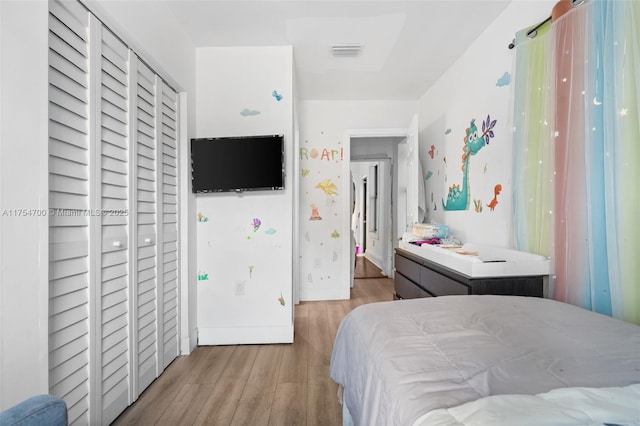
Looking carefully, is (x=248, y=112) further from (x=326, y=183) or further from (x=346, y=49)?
(x=326, y=183)

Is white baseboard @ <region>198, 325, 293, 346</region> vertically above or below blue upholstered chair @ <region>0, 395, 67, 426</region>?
below

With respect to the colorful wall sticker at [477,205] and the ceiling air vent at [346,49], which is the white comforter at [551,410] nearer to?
the colorful wall sticker at [477,205]

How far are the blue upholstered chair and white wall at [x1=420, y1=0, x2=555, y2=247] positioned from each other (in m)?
2.25

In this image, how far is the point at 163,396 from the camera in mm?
1663

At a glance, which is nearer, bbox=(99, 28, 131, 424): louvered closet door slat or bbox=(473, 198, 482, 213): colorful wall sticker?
bbox=(99, 28, 131, 424): louvered closet door slat

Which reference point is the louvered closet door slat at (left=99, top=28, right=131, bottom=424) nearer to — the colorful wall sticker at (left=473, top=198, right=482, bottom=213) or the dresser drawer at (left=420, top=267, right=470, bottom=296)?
the dresser drawer at (left=420, top=267, right=470, bottom=296)

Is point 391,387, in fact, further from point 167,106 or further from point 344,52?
point 344,52

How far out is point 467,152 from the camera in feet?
7.88

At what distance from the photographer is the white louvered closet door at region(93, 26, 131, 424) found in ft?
4.35

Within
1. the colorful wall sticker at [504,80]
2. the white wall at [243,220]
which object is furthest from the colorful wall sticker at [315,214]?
the colorful wall sticker at [504,80]

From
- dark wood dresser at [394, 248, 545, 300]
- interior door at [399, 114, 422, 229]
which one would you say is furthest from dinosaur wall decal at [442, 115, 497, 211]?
dark wood dresser at [394, 248, 545, 300]

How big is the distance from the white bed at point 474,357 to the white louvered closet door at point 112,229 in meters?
1.15

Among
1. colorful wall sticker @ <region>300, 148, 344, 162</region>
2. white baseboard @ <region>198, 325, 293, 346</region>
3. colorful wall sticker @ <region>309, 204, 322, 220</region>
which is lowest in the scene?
white baseboard @ <region>198, 325, 293, 346</region>

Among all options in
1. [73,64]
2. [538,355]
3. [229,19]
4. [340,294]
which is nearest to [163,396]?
[73,64]
